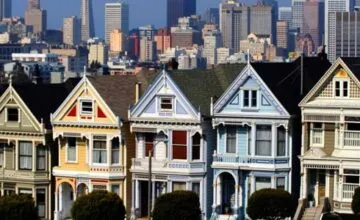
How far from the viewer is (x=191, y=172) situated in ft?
180

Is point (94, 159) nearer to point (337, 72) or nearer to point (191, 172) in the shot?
point (191, 172)

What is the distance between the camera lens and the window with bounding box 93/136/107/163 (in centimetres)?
5666

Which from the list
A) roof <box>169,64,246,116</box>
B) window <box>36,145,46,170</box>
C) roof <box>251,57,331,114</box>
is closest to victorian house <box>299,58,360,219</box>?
roof <box>251,57,331,114</box>

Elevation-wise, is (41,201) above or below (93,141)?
below

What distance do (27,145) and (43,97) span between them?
6.85ft

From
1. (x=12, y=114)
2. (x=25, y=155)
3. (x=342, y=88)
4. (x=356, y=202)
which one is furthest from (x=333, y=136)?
(x=12, y=114)

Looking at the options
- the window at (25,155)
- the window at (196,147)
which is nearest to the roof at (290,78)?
the window at (196,147)

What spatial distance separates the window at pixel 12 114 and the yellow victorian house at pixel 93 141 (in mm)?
1735

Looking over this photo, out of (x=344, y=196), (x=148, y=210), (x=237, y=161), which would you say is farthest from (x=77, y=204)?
(x=344, y=196)

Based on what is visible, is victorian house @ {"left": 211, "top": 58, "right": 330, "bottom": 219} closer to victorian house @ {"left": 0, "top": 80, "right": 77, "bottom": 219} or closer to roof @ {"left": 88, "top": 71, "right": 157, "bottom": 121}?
roof @ {"left": 88, "top": 71, "right": 157, "bottom": 121}

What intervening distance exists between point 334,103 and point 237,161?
4.33 m

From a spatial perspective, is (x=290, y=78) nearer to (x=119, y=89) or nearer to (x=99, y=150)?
(x=119, y=89)

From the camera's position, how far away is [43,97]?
59.0 metres

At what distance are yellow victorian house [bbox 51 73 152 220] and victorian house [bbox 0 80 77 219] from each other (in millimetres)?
578
